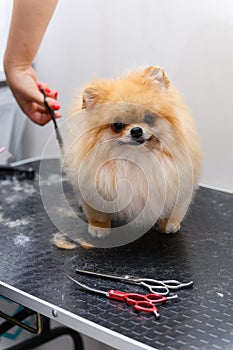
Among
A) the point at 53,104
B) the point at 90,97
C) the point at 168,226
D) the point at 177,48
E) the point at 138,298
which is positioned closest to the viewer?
the point at 138,298

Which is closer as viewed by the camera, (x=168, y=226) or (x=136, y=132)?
(x=136, y=132)

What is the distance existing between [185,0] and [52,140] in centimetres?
50

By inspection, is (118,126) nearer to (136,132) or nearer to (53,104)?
(136,132)

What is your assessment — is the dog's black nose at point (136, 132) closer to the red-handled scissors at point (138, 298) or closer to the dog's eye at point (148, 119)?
the dog's eye at point (148, 119)

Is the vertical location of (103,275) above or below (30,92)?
below

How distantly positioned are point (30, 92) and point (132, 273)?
484 millimetres

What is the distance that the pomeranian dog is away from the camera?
0.86 meters

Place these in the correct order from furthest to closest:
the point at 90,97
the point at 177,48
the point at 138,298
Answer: the point at 177,48 < the point at 90,97 < the point at 138,298

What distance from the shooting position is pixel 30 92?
1.15 metres

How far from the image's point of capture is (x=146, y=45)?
1.41 meters

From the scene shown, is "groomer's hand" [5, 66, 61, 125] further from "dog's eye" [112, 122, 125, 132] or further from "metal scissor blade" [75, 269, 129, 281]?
"metal scissor blade" [75, 269, 129, 281]

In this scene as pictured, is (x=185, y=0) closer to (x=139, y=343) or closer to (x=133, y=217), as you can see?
(x=133, y=217)

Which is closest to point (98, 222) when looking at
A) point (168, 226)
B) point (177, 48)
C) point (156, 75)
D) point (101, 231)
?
point (101, 231)

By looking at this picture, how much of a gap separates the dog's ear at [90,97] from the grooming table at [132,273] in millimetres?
253
